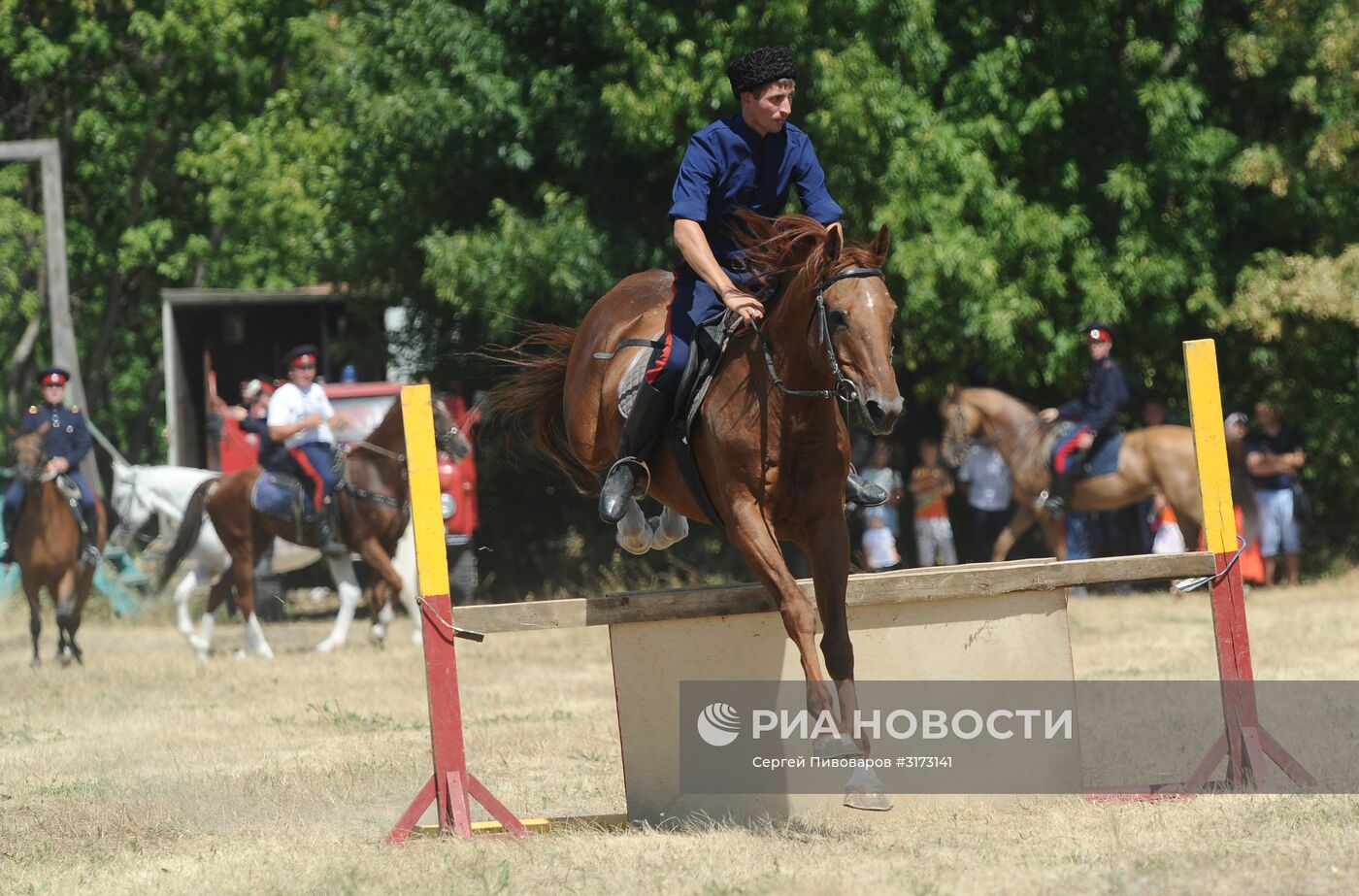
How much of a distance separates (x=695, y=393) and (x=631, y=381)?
70 cm

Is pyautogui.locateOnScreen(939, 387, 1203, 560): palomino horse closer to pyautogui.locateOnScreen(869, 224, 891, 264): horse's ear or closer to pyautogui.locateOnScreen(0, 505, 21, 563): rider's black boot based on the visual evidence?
pyautogui.locateOnScreen(0, 505, 21, 563): rider's black boot

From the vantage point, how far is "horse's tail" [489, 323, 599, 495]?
332 inches

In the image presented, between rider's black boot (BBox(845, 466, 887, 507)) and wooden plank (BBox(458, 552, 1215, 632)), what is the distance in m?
0.50

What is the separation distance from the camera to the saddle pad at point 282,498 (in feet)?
50.4

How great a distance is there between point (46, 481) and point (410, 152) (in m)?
6.30

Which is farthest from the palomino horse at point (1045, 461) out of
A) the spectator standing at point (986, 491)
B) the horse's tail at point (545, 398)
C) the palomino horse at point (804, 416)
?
the palomino horse at point (804, 416)

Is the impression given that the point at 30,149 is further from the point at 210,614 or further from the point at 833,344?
the point at 833,344

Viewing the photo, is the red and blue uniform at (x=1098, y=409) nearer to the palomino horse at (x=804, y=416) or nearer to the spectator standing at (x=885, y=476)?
the spectator standing at (x=885, y=476)

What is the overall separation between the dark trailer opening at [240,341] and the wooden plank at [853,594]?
48.8 feet

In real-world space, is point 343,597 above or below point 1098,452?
below

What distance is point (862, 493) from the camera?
6926 millimetres

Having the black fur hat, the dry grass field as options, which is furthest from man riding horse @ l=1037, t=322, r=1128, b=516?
the black fur hat

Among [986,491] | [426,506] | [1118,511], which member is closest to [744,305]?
[426,506]

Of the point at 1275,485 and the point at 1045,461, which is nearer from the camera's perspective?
the point at 1045,461
